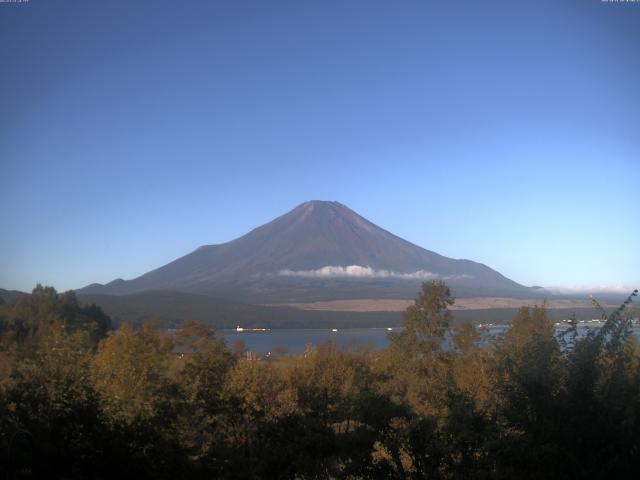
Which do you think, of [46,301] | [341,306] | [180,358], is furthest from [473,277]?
[180,358]

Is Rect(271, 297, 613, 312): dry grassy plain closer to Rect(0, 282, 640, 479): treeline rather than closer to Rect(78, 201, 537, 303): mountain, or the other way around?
Rect(78, 201, 537, 303): mountain

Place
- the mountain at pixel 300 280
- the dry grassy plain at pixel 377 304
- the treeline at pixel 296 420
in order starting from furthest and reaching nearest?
1. the mountain at pixel 300 280
2. the dry grassy plain at pixel 377 304
3. the treeline at pixel 296 420

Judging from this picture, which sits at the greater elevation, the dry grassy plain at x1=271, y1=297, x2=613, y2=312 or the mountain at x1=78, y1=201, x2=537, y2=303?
the mountain at x1=78, y1=201, x2=537, y2=303

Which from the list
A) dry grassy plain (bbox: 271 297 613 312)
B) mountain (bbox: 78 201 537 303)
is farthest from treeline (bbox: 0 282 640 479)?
mountain (bbox: 78 201 537 303)

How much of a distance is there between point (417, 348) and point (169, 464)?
22420 millimetres

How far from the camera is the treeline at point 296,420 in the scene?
7027 millimetres

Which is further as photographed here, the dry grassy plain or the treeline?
the dry grassy plain

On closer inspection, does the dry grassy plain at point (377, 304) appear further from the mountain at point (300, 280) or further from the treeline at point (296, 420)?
the treeline at point (296, 420)

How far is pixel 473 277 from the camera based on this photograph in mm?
195375

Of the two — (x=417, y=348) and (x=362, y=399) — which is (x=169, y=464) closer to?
(x=362, y=399)

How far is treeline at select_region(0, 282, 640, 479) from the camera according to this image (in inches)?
277

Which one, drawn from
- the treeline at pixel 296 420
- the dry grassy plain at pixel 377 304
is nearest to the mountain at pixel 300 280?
the dry grassy plain at pixel 377 304

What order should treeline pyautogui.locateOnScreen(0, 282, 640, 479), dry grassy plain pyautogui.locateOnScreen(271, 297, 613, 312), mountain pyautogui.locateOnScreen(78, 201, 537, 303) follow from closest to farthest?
1. treeline pyautogui.locateOnScreen(0, 282, 640, 479)
2. dry grassy plain pyautogui.locateOnScreen(271, 297, 613, 312)
3. mountain pyautogui.locateOnScreen(78, 201, 537, 303)

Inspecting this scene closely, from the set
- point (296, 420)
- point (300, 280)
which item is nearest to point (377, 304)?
point (300, 280)
